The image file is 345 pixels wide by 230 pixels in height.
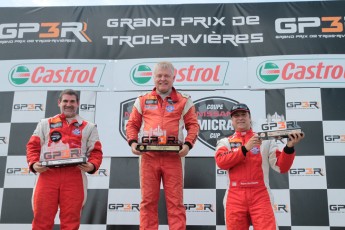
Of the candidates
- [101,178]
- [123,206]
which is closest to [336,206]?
[123,206]

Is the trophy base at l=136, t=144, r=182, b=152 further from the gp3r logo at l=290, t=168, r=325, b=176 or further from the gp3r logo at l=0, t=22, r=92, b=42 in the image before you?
the gp3r logo at l=0, t=22, r=92, b=42

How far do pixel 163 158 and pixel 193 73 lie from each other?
132cm

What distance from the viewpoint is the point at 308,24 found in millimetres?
3816

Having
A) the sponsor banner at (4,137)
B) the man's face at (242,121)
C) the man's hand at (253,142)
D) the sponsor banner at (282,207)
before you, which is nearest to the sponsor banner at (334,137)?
the sponsor banner at (282,207)

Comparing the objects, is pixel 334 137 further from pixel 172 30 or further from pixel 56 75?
pixel 56 75

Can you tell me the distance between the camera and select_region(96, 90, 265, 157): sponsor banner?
3.62 m

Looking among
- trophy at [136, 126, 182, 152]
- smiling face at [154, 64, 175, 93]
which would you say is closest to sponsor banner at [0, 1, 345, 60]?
smiling face at [154, 64, 175, 93]

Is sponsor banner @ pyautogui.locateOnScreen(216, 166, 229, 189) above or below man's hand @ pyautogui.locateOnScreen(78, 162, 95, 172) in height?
below

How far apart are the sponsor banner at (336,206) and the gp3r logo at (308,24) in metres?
1.63

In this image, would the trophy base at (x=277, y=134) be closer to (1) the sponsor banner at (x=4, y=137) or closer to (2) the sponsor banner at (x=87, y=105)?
(2) the sponsor banner at (x=87, y=105)

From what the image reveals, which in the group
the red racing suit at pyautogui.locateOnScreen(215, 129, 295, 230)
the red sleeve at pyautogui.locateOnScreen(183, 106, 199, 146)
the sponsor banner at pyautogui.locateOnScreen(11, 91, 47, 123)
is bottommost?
the red racing suit at pyautogui.locateOnScreen(215, 129, 295, 230)

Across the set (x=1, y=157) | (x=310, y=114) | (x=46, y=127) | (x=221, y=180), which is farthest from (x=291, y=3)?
(x=1, y=157)

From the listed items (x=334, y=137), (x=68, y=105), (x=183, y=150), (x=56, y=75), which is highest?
(x=56, y=75)

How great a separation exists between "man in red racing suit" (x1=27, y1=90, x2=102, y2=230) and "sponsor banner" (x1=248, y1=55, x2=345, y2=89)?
1.76 m
